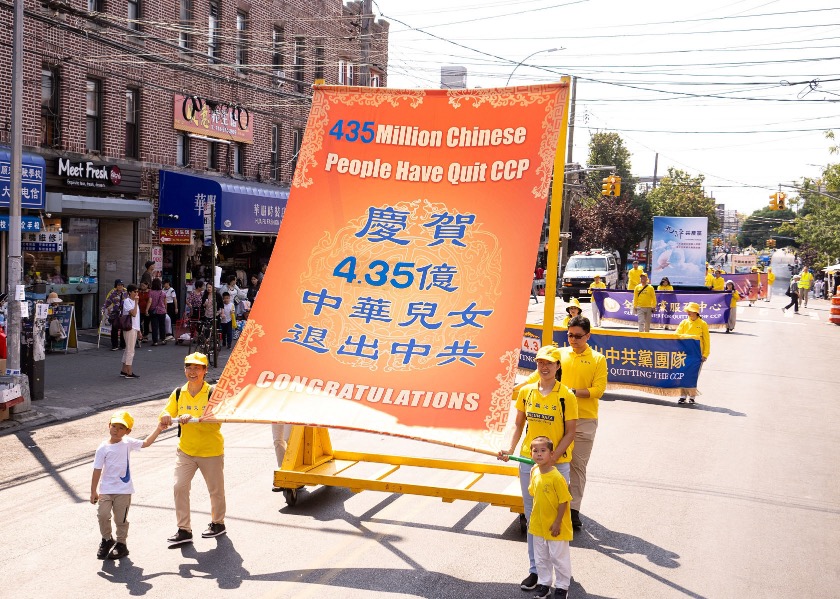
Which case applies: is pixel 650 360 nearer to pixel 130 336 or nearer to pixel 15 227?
pixel 130 336

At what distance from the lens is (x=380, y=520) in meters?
8.36

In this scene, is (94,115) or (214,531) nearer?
(214,531)

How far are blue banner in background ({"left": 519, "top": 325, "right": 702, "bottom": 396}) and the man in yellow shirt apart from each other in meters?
7.72

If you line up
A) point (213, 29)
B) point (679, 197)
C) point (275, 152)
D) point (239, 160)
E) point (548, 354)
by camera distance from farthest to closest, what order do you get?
point (679, 197) → point (275, 152) → point (239, 160) → point (213, 29) → point (548, 354)

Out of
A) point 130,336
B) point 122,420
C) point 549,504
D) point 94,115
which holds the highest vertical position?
point 94,115

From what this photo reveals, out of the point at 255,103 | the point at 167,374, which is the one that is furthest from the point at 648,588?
the point at 255,103

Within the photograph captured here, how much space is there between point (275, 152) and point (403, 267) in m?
25.7

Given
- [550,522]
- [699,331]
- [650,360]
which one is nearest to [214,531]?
[550,522]

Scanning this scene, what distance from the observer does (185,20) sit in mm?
26109

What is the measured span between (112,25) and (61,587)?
1929cm

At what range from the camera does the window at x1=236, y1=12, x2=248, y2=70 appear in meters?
28.8

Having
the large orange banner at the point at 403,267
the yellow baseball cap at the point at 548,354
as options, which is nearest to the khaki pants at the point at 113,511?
the large orange banner at the point at 403,267

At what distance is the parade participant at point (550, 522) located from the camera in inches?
246

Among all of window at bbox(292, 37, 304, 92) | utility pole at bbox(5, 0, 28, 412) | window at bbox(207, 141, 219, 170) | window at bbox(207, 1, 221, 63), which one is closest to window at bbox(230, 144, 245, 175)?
window at bbox(207, 141, 219, 170)
